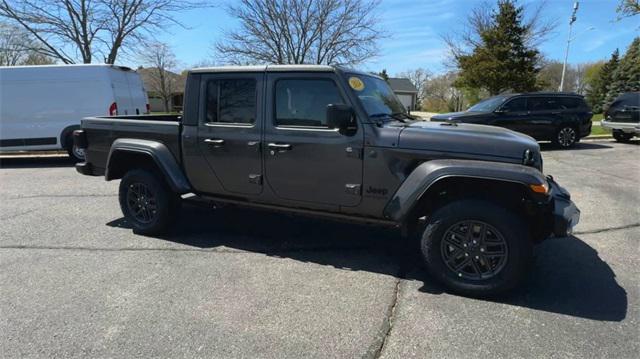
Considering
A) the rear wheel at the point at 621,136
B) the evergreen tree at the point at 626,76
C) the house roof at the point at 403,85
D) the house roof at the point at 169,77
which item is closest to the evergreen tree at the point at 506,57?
the rear wheel at the point at 621,136

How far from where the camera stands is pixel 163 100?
49844mm

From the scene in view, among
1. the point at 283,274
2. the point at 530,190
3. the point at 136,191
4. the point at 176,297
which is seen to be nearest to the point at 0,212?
the point at 136,191

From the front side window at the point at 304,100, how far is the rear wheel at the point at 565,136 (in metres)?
11.0

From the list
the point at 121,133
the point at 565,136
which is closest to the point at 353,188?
the point at 121,133

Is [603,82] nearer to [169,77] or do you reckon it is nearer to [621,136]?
[621,136]

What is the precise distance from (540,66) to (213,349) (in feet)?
91.1

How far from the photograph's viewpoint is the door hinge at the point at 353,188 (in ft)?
11.9

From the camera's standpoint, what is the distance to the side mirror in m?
3.32

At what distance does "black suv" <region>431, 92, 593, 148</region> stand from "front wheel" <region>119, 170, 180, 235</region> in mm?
8954

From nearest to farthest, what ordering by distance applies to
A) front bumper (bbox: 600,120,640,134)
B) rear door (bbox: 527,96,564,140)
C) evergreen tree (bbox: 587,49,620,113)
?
1. rear door (bbox: 527,96,564,140)
2. front bumper (bbox: 600,120,640,134)
3. evergreen tree (bbox: 587,49,620,113)

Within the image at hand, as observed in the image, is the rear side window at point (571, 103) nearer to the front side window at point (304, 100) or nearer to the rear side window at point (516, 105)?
the rear side window at point (516, 105)

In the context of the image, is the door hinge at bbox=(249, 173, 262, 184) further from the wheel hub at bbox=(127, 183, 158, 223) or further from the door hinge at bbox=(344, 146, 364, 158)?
the wheel hub at bbox=(127, 183, 158, 223)

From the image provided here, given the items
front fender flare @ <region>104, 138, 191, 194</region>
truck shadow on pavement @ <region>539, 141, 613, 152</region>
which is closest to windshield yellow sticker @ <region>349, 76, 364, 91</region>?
front fender flare @ <region>104, 138, 191, 194</region>

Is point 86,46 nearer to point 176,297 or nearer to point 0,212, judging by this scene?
point 0,212
